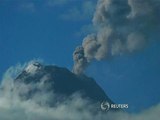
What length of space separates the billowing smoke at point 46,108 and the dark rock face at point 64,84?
7cm

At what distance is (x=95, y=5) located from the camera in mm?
6305

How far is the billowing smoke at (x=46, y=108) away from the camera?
19.7 ft

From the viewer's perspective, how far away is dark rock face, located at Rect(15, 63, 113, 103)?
6.12 m

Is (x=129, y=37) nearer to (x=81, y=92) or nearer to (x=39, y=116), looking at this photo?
(x=81, y=92)

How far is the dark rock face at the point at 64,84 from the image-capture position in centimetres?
612

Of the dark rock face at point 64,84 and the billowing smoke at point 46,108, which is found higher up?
the dark rock face at point 64,84

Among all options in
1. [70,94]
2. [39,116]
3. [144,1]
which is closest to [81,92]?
[70,94]

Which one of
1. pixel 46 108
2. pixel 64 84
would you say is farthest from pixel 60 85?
pixel 46 108

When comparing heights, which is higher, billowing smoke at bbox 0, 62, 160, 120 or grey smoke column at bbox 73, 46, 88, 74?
grey smoke column at bbox 73, 46, 88, 74

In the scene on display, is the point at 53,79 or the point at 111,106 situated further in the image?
the point at 53,79

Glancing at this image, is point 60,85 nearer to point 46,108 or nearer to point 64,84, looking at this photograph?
point 64,84

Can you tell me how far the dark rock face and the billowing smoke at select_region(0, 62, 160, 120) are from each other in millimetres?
72

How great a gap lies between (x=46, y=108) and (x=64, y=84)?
50cm

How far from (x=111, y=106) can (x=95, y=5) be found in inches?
57.1
